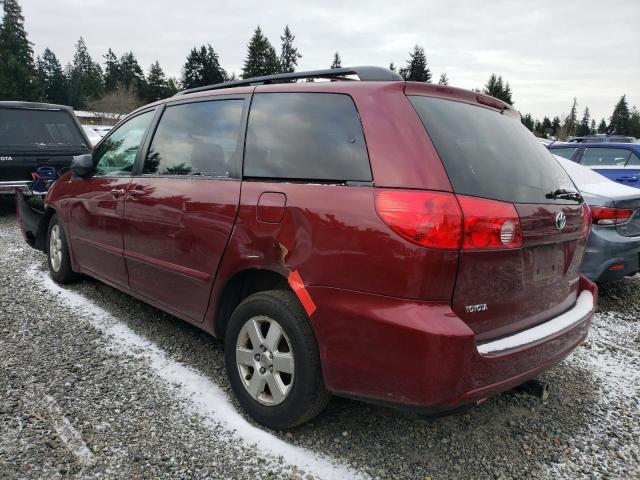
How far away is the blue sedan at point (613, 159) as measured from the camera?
8133 millimetres

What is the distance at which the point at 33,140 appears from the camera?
8.05m

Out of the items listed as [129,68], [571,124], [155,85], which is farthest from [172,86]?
[571,124]

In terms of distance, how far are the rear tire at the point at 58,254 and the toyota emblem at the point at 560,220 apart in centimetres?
415

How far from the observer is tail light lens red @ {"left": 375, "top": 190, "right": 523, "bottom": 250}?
6.28 ft

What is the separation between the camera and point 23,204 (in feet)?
17.7

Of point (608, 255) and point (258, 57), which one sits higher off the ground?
point (258, 57)

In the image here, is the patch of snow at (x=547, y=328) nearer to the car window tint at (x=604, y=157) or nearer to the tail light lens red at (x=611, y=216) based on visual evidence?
the tail light lens red at (x=611, y=216)

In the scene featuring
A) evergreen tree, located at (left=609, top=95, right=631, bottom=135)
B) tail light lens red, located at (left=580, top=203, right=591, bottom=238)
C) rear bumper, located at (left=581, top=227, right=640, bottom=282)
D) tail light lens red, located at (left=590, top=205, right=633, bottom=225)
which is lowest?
rear bumper, located at (left=581, top=227, right=640, bottom=282)

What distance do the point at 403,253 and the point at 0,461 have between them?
6.67 ft

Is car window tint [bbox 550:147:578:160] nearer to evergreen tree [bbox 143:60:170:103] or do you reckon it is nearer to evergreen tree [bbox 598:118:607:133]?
evergreen tree [bbox 143:60:170:103]

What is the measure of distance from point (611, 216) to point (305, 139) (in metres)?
3.27

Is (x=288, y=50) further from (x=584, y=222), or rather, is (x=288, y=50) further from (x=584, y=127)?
(x=584, y=222)

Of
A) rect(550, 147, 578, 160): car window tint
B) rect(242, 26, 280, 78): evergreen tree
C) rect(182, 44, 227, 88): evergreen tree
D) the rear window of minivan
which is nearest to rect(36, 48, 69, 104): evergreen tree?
rect(182, 44, 227, 88): evergreen tree

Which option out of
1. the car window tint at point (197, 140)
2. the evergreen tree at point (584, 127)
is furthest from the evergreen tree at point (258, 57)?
the car window tint at point (197, 140)
